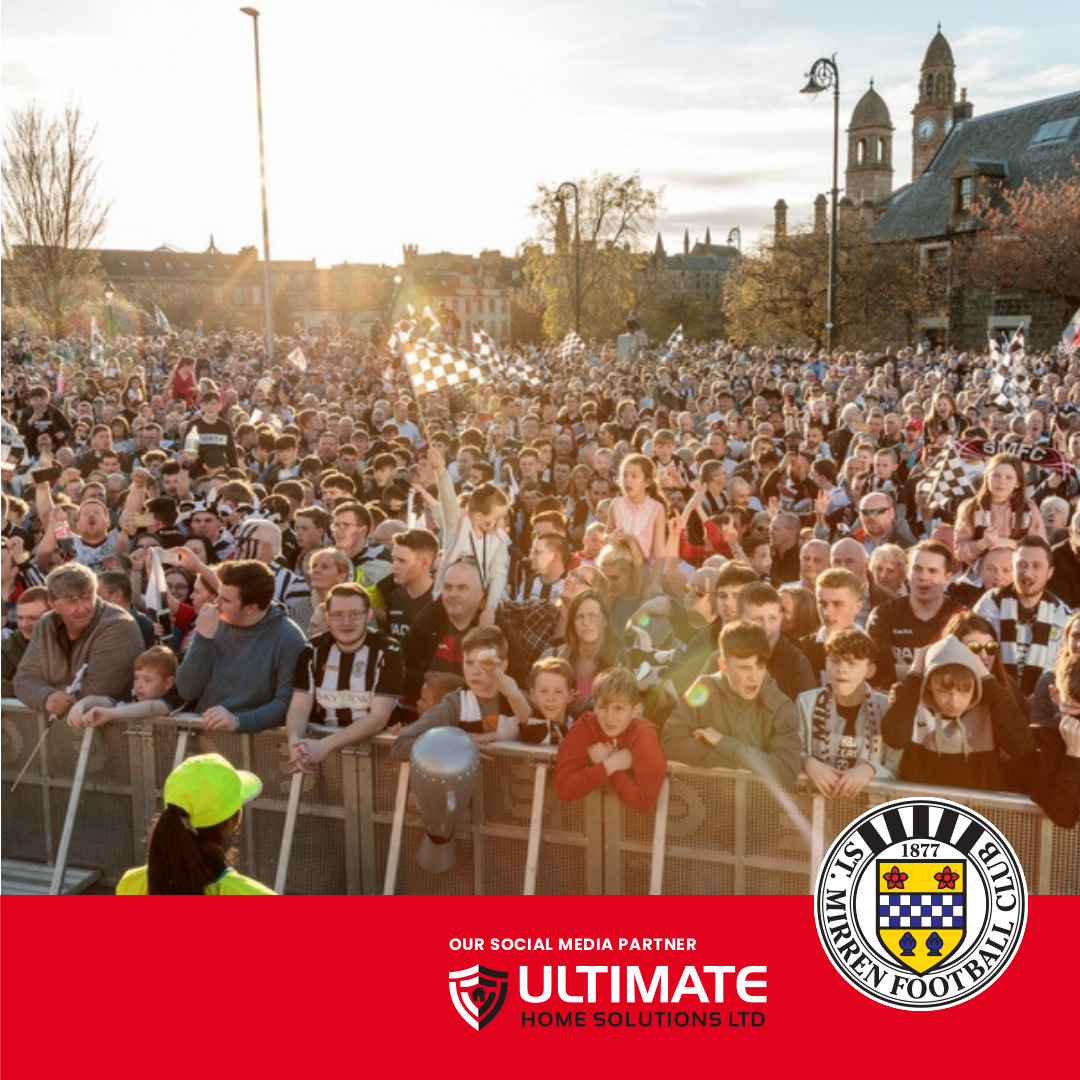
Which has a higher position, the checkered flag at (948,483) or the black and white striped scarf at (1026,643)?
the checkered flag at (948,483)

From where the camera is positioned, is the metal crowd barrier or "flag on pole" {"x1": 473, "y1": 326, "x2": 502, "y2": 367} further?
"flag on pole" {"x1": 473, "y1": 326, "x2": 502, "y2": 367}

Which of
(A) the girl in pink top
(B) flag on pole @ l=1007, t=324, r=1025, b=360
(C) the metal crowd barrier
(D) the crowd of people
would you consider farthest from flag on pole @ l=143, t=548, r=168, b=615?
(B) flag on pole @ l=1007, t=324, r=1025, b=360

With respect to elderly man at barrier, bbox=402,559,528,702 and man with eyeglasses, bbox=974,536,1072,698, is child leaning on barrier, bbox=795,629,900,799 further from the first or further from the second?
elderly man at barrier, bbox=402,559,528,702

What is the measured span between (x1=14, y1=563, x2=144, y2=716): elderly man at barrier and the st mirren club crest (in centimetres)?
248

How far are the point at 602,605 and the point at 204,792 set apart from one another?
2.70 meters

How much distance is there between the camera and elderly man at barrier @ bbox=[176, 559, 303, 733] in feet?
17.2

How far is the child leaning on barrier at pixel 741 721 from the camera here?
14.5 ft

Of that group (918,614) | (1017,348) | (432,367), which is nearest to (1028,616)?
(918,614)

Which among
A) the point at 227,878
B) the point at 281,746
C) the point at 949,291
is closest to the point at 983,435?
the point at 281,746

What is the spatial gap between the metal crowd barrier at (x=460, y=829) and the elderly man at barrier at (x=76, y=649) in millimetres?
182

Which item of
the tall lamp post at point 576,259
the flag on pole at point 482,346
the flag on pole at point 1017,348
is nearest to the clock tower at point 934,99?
the tall lamp post at point 576,259

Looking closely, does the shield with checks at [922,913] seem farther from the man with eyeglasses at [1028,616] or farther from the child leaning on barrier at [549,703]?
the man with eyeglasses at [1028,616]

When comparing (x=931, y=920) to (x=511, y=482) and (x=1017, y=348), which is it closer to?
(x=511, y=482)

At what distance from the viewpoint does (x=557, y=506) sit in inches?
372
